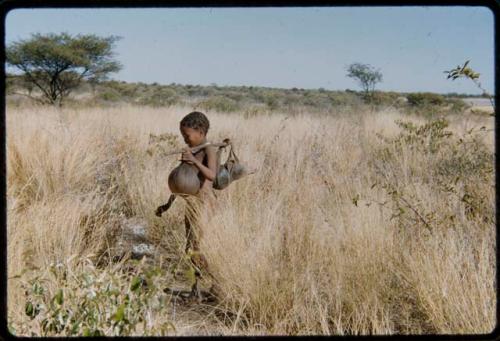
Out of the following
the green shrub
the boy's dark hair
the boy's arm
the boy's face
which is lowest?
the green shrub

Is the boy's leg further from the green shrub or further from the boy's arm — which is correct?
the green shrub

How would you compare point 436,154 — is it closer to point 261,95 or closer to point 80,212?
point 80,212

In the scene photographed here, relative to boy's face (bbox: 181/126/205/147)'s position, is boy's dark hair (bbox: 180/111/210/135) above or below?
above

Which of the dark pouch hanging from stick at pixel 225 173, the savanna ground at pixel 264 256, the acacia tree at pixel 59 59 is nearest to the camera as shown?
the savanna ground at pixel 264 256

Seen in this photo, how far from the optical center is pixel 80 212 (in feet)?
12.8

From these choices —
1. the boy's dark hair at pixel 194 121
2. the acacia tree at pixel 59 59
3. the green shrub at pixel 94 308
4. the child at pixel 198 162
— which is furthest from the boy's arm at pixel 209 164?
the acacia tree at pixel 59 59

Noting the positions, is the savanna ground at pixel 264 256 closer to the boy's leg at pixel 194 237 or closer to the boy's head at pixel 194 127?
the boy's leg at pixel 194 237

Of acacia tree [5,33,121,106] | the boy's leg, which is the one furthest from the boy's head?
acacia tree [5,33,121,106]

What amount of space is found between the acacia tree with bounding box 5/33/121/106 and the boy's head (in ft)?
48.1

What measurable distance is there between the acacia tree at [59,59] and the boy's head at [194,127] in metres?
14.7

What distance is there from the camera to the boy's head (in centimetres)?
326

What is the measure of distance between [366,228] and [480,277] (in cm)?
69

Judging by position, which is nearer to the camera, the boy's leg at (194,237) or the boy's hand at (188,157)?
the boy's hand at (188,157)

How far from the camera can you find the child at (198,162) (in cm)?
324
